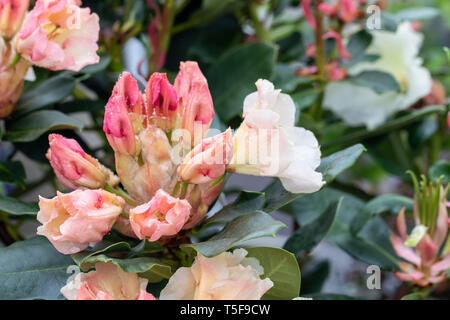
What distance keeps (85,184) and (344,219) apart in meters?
0.38

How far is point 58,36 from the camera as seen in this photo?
22.0 inches

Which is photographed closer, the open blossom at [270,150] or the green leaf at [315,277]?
the open blossom at [270,150]

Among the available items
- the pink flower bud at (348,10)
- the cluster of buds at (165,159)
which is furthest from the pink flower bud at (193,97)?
the pink flower bud at (348,10)

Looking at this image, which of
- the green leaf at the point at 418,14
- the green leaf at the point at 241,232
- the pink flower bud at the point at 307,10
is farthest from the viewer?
the green leaf at the point at 418,14

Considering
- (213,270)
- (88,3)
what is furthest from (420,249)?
(88,3)

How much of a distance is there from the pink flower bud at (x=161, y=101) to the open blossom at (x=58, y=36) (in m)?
0.14

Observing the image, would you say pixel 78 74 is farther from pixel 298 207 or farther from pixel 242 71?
pixel 298 207

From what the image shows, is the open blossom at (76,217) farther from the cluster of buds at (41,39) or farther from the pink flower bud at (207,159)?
the cluster of buds at (41,39)

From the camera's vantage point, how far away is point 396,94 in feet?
2.82

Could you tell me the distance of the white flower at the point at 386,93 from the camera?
2.77 ft

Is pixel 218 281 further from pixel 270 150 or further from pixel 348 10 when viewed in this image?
pixel 348 10

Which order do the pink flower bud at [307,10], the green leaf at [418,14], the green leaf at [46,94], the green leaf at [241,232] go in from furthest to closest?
the green leaf at [418,14]
the pink flower bud at [307,10]
the green leaf at [46,94]
the green leaf at [241,232]

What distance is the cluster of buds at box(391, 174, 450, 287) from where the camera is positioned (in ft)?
1.88

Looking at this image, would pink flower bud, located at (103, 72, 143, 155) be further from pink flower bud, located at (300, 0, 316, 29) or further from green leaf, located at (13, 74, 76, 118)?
pink flower bud, located at (300, 0, 316, 29)
